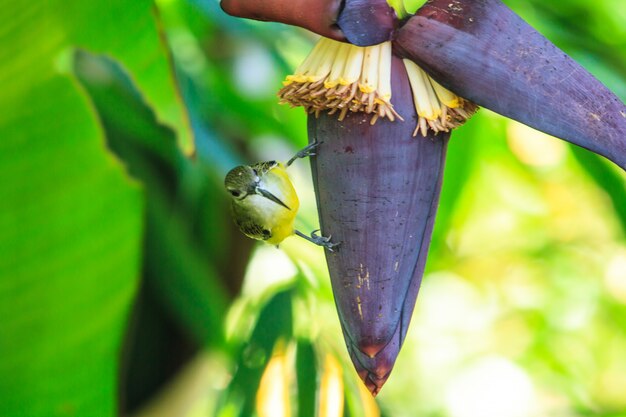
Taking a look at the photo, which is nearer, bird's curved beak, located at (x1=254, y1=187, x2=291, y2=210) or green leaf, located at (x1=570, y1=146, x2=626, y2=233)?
bird's curved beak, located at (x1=254, y1=187, x2=291, y2=210)

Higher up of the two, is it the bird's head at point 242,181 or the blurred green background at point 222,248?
the bird's head at point 242,181

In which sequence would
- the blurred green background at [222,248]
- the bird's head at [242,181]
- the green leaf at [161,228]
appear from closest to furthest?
1. the bird's head at [242,181]
2. the blurred green background at [222,248]
3. the green leaf at [161,228]

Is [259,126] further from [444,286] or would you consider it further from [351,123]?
[444,286]

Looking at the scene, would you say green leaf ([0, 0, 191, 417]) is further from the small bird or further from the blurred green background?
the small bird

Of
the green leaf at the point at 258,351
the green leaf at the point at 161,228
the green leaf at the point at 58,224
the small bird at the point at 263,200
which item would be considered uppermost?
the small bird at the point at 263,200

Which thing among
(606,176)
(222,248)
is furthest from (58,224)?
(222,248)

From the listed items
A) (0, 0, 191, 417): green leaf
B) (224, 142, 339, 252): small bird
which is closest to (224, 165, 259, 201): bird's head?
(224, 142, 339, 252): small bird

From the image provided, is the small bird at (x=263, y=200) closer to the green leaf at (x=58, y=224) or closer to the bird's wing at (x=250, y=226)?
the bird's wing at (x=250, y=226)

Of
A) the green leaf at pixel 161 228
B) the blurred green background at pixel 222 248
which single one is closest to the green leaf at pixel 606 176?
the blurred green background at pixel 222 248

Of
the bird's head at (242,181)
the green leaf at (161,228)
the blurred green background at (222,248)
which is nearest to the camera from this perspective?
the bird's head at (242,181)

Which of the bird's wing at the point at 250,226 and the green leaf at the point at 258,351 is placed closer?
the bird's wing at the point at 250,226
